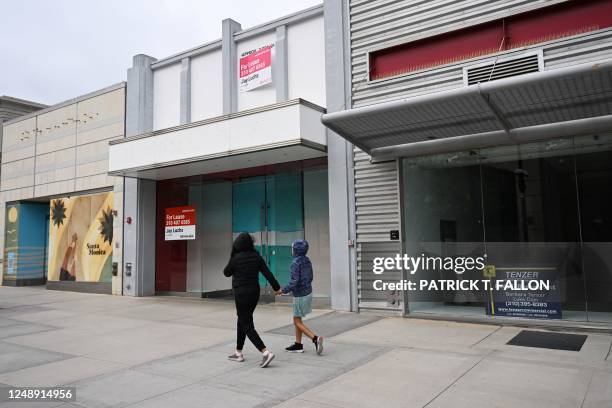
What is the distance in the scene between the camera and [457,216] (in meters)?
10.4

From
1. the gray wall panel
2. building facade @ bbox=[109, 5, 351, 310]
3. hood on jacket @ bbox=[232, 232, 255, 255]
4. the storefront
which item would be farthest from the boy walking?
the storefront

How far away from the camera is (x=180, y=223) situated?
50.7ft

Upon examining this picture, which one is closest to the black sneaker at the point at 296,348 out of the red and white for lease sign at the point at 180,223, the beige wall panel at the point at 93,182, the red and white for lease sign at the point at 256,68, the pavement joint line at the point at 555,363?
the pavement joint line at the point at 555,363

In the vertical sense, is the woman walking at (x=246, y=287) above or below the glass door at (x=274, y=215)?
below

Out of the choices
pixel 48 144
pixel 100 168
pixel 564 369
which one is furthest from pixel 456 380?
pixel 48 144

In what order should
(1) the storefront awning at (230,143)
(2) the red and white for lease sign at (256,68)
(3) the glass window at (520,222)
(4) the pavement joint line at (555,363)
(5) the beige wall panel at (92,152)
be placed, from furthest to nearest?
1. (5) the beige wall panel at (92,152)
2. (2) the red and white for lease sign at (256,68)
3. (1) the storefront awning at (230,143)
4. (3) the glass window at (520,222)
5. (4) the pavement joint line at (555,363)

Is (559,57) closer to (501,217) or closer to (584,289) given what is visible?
(501,217)

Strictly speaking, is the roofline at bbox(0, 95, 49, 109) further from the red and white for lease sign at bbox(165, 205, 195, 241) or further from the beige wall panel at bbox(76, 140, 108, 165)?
the red and white for lease sign at bbox(165, 205, 195, 241)

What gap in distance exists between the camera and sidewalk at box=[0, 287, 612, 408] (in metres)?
5.21

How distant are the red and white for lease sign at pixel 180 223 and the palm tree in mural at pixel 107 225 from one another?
2300 mm

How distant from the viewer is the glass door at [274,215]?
13797mm

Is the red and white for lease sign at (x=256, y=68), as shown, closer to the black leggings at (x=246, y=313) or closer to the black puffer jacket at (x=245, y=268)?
the black puffer jacket at (x=245, y=268)

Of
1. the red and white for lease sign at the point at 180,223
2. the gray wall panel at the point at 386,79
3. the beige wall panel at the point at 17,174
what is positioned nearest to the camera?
the gray wall panel at the point at 386,79

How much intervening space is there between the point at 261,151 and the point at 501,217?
211 inches
